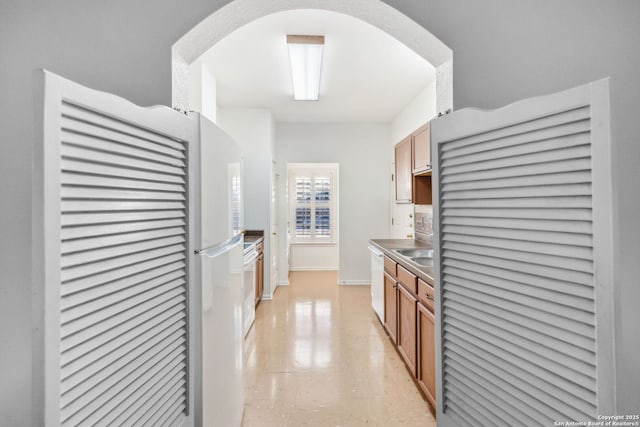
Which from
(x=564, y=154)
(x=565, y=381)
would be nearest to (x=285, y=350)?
(x=565, y=381)

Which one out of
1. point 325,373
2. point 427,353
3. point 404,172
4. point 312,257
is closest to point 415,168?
point 404,172

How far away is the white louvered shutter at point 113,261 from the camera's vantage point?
2.13 feet

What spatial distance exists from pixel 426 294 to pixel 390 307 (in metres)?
1.16

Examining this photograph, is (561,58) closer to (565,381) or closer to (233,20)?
(565,381)

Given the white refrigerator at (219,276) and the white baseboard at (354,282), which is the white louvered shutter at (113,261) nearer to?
the white refrigerator at (219,276)

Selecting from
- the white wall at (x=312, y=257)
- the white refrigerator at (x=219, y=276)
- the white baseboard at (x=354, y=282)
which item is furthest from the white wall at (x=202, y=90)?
the white wall at (x=312, y=257)

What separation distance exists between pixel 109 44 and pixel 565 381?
1704 mm

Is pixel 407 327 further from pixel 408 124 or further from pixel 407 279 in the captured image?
pixel 408 124

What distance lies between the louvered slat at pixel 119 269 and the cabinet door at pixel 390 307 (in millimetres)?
2350

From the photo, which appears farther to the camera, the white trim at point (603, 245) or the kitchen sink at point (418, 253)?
the kitchen sink at point (418, 253)

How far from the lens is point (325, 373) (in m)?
2.79

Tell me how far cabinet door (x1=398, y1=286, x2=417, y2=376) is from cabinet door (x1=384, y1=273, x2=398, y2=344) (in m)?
0.14

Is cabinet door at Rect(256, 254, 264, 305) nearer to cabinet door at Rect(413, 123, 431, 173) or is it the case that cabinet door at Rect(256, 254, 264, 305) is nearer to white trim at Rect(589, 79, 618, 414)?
cabinet door at Rect(413, 123, 431, 173)

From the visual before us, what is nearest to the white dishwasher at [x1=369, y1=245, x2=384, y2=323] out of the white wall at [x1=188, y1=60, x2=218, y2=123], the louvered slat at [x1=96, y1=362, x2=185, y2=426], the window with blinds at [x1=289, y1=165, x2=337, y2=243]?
the white wall at [x1=188, y1=60, x2=218, y2=123]
